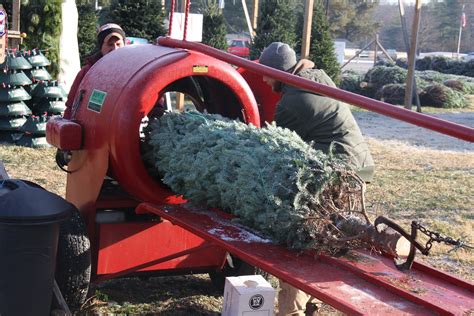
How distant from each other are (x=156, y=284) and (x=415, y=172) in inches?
205

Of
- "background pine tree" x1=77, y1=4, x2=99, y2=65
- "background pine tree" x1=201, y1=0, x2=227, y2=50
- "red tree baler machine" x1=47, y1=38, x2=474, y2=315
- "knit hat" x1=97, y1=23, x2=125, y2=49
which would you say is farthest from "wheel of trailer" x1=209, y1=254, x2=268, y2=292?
"background pine tree" x1=201, y1=0, x2=227, y2=50

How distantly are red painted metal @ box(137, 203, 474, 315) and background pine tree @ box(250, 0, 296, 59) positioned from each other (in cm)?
1451

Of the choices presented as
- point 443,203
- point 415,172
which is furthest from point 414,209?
point 415,172

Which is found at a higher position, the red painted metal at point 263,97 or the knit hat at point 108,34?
the knit hat at point 108,34

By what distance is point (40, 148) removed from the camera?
364 inches

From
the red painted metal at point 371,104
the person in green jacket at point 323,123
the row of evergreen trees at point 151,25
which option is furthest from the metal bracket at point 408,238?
the row of evergreen trees at point 151,25

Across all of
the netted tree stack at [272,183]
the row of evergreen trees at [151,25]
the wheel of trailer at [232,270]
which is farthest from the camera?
the row of evergreen trees at [151,25]

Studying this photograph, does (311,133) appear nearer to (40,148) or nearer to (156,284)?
(156,284)

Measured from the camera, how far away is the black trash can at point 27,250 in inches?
131

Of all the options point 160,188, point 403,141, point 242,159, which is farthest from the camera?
point 403,141

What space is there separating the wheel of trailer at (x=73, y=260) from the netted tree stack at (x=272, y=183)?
582mm

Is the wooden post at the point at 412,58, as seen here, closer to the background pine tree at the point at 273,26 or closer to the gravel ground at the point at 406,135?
the gravel ground at the point at 406,135

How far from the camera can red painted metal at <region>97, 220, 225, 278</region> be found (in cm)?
410

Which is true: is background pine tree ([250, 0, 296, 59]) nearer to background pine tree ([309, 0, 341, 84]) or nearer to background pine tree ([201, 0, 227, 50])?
background pine tree ([309, 0, 341, 84])
